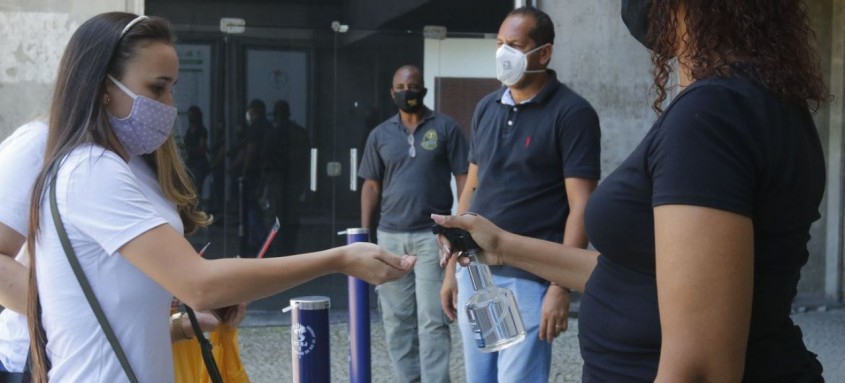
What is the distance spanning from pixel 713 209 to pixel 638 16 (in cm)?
51

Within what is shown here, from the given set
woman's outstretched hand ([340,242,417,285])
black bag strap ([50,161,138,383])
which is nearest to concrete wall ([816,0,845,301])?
woman's outstretched hand ([340,242,417,285])

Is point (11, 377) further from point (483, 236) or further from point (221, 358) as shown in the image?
point (483, 236)

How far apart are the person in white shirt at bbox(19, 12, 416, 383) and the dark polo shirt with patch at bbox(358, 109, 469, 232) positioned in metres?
4.31

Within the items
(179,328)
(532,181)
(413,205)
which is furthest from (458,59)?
(179,328)

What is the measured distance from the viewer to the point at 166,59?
2.61 m

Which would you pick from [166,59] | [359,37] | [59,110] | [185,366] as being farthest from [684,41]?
[359,37]

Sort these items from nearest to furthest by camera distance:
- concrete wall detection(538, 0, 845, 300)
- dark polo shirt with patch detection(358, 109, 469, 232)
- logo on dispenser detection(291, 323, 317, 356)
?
logo on dispenser detection(291, 323, 317, 356) < dark polo shirt with patch detection(358, 109, 469, 232) < concrete wall detection(538, 0, 845, 300)

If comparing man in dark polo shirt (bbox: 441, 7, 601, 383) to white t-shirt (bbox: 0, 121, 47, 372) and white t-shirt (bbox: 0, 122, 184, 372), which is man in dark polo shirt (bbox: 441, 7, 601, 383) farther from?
white t-shirt (bbox: 0, 121, 47, 372)

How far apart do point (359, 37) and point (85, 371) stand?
6.95 m

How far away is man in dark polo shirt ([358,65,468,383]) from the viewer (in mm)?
6500

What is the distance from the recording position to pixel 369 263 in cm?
256

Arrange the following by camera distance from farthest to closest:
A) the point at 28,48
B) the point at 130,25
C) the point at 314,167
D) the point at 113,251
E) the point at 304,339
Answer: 1. the point at 314,167
2. the point at 28,48
3. the point at 304,339
4. the point at 130,25
5. the point at 113,251

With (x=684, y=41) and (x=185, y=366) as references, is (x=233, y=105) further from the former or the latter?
(x=684, y=41)

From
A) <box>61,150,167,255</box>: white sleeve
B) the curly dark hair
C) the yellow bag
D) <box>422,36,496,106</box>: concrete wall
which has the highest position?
<box>422,36,496,106</box>: concrete wall
